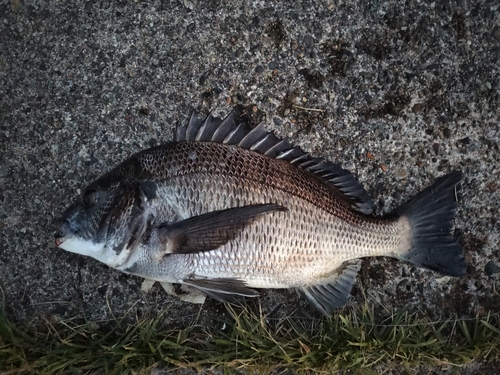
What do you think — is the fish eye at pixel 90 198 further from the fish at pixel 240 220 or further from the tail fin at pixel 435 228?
the tail fin at pixel 435 228

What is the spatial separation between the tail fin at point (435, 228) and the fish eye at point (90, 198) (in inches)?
60.6

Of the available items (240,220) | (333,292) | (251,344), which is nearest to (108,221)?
(240,220)

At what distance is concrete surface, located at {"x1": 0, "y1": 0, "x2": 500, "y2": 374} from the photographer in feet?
8.58

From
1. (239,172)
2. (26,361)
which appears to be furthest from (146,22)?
(26,361)

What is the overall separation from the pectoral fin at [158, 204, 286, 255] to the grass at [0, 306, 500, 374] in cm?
63

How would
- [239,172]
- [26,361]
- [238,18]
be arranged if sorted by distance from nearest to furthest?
[239,172] → [26,361] → [238,18]

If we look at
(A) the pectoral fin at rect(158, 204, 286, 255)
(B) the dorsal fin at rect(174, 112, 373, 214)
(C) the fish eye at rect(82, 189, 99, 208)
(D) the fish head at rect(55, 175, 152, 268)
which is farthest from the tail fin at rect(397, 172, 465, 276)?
(C) the fish eye at rect(82, 189, 99, 208)

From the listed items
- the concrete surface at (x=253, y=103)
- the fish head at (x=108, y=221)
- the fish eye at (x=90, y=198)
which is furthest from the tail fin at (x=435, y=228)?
the fish eye at (x=90, y=198)

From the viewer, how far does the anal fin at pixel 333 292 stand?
2.42 m

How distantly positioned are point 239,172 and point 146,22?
115cm

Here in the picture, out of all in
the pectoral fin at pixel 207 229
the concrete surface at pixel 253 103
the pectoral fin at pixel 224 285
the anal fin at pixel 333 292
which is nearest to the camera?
the pectoral fin at pixel 207 229

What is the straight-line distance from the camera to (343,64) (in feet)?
8.70

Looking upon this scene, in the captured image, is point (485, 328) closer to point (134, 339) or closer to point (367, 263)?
point (367, 263)

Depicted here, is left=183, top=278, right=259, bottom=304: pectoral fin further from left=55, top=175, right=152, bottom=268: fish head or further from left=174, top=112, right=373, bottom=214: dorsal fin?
left=174, top=112, right=373, bottom=214: dorsal fin
